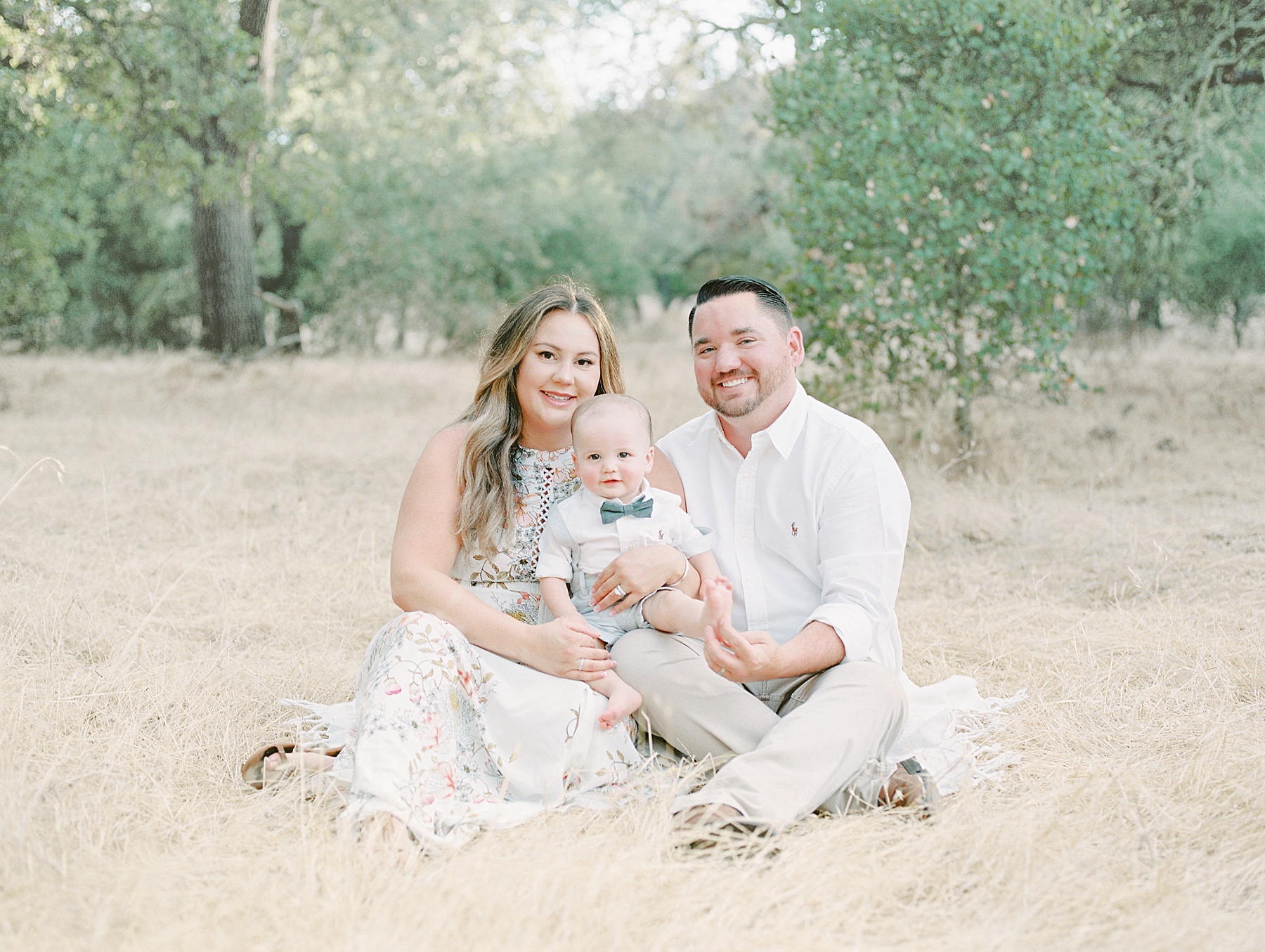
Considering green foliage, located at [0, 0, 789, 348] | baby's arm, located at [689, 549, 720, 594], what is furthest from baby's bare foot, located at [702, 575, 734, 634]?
green foliage, located at [0, 0, 789, 348]

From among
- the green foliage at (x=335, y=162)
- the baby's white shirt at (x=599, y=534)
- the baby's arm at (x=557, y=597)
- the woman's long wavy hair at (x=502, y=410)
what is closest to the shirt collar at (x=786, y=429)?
the baby's white shirt at (x=599, y=534)

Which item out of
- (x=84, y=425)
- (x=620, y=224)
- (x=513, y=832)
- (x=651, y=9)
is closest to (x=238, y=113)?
(x=84, y=425)

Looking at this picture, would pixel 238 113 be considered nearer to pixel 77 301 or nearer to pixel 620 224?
pixel 77 301

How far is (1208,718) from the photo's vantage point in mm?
3279

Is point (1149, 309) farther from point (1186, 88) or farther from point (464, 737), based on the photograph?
point (464, 737)

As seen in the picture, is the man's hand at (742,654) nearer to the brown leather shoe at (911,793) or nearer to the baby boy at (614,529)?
the baby boy at (614,529)

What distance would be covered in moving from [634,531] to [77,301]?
60.7ft

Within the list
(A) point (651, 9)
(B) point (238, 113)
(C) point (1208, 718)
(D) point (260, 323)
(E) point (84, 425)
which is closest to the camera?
(C) point (1208, 718)

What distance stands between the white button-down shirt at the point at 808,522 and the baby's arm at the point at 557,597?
1.61 ft

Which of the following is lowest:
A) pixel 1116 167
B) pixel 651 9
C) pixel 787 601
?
pixel 787 601

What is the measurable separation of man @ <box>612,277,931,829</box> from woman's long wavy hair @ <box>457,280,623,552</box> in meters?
0.31

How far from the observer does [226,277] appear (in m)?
12.4

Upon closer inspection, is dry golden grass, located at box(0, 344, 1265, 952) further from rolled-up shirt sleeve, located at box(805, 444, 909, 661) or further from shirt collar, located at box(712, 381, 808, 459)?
shirt collar, located at box(712, 381, 808, 459)

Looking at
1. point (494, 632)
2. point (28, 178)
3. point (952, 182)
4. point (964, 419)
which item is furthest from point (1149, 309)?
point (494, 632)
